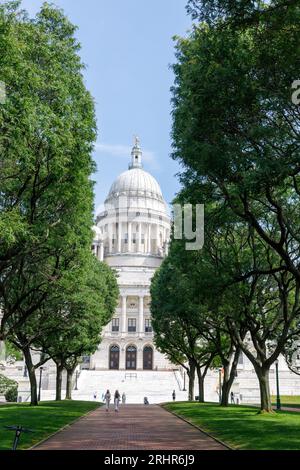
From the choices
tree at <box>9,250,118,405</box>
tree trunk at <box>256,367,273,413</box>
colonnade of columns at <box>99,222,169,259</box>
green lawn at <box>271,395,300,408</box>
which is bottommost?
green lawn at <box>271,395,300,408</box>

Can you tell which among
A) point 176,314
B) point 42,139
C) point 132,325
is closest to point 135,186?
point 132,325

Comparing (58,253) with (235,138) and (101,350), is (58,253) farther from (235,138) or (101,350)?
(101,350)

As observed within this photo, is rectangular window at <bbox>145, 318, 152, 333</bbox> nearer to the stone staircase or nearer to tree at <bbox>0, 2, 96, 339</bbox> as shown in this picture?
the stone staircase

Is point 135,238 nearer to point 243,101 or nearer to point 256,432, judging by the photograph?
point 256,432

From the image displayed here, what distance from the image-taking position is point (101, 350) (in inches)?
4456

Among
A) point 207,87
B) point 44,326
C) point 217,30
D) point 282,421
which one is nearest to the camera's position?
point 217,30

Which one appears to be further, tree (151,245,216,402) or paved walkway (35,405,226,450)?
tree (151,245,216,402)

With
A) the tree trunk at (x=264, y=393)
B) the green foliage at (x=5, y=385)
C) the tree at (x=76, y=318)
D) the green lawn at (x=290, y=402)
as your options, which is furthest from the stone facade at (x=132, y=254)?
the tree trunk at (x=264, y=393)

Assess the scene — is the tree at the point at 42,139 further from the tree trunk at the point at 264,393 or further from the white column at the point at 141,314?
the white column at the point at 141,314

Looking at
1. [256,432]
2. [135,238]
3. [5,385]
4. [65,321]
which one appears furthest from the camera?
[135,238]

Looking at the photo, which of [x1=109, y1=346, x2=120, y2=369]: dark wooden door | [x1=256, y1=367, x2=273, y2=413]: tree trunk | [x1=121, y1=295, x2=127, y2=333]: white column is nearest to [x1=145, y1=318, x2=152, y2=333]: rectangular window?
[x1=121, y1=295, x2=127, y2=333]: white column

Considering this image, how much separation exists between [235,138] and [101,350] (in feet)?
320

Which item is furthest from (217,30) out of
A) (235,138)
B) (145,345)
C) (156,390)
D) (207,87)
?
(145,345)

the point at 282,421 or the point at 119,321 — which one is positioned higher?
the point at 119,321
